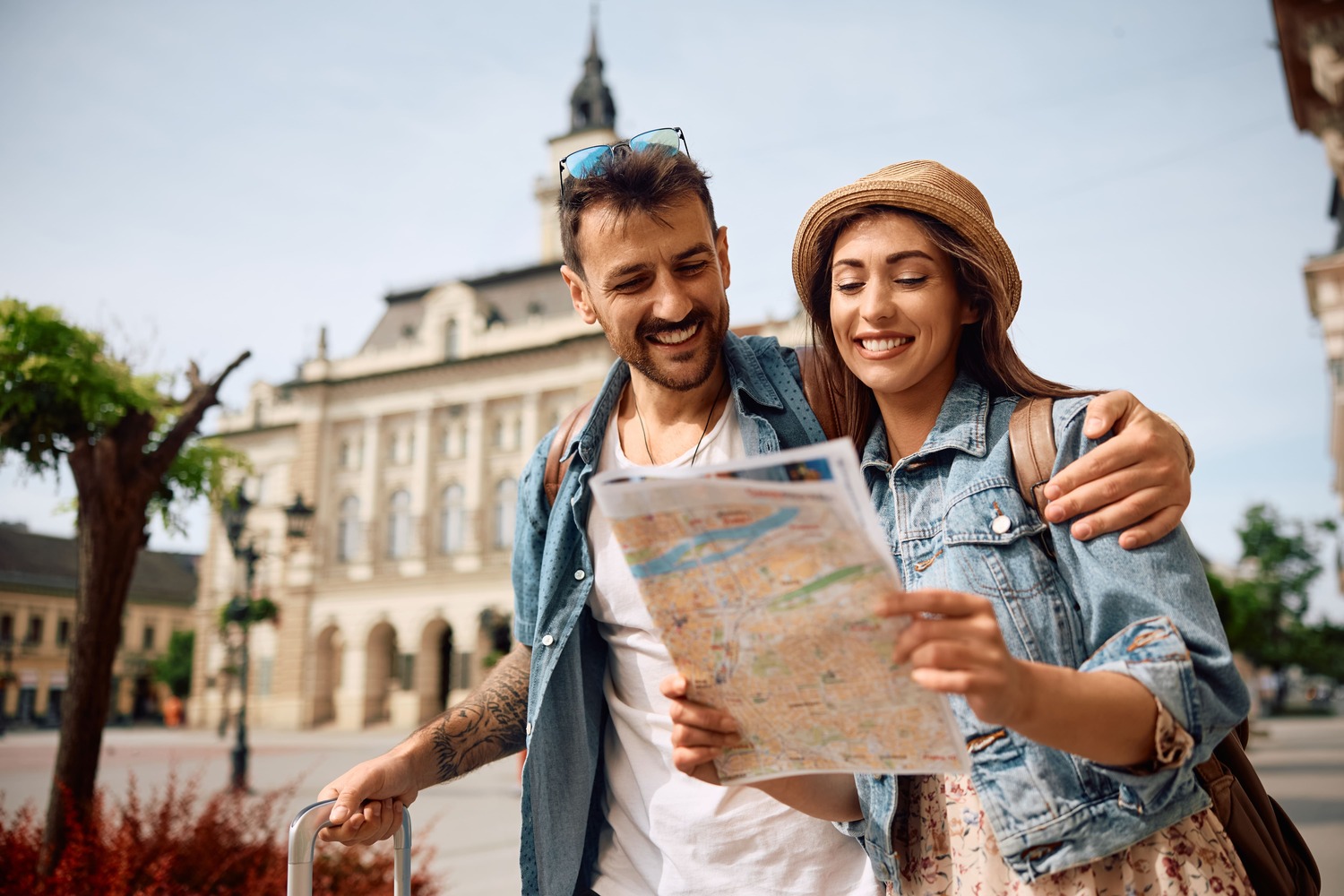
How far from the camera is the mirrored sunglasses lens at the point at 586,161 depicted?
2.39 metres

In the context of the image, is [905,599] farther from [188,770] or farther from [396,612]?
[396,612]

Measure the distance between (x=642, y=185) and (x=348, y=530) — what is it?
136ft

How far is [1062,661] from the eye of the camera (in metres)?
1.49

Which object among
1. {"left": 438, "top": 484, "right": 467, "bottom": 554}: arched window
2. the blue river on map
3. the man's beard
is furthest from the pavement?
{"left": 438, "top": 484, "right": 467, "bottom": 554}: arched window

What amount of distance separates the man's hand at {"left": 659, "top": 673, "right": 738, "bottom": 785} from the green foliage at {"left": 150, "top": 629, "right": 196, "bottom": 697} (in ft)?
193

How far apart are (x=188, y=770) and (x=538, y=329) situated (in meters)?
22.6

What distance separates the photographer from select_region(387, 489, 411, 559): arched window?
132 ft

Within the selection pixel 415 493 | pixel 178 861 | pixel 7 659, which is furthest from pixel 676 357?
pixel 7 659

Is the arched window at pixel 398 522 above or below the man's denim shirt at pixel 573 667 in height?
above

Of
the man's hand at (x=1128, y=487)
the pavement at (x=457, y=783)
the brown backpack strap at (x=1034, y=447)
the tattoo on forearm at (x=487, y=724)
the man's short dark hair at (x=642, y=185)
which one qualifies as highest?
the man's short dark hair at (x=642, y=185)

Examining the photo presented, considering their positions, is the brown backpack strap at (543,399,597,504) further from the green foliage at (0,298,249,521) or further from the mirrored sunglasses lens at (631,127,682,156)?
the green foliage at (0,298,249,521)

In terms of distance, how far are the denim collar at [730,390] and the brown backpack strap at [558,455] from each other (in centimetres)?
2

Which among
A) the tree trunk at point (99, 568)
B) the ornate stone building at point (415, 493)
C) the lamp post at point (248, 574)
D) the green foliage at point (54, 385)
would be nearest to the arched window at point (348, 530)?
the ornate stone building at point (415, 493)

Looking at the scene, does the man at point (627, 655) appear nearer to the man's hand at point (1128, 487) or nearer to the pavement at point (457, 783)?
the man's hand at point (1128, 487)
